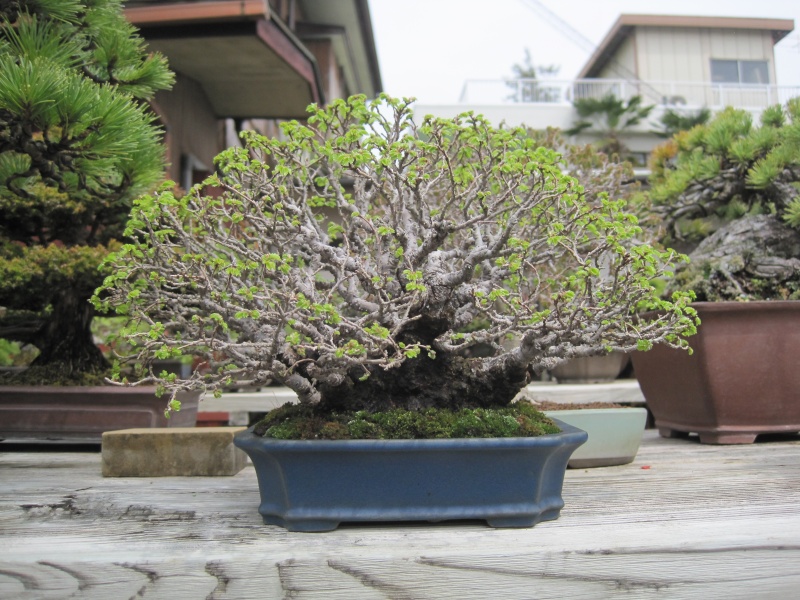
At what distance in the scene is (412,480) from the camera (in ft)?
3.94

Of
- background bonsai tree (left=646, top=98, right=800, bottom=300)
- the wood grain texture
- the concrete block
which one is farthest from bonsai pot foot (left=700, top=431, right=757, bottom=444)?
the concrete block

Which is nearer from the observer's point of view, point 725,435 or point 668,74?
point 725,435

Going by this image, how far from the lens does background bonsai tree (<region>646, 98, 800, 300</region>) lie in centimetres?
243

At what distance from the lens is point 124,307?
1.39m

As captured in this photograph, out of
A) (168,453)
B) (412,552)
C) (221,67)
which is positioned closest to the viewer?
(412,552)

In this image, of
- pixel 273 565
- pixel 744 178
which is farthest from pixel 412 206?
pixel 744 178

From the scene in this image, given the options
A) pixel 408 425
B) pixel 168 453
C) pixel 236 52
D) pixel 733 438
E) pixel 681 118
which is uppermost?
pixel 681 118

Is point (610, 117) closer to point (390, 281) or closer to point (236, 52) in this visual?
point (236, 52)

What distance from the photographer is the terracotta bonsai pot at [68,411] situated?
2395 millimetres

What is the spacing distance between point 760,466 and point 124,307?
73.7 inches

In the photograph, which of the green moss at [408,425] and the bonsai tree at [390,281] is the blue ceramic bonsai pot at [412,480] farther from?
the bonsai tree at [390,281]

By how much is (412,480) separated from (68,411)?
1.82 metres

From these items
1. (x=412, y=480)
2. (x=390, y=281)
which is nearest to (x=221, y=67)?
(x=390, y=281)

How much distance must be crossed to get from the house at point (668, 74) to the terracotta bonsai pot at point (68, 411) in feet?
37.0
